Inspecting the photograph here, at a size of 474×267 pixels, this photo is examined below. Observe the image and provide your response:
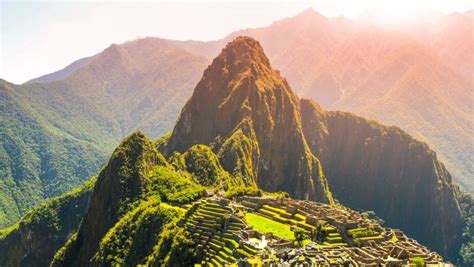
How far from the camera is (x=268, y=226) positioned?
94.9 metres

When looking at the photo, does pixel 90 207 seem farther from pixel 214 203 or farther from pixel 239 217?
pixel 239 217

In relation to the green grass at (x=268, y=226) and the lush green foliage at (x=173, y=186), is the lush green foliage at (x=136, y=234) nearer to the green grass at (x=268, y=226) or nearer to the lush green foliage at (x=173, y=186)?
the lush green foliage at (x=173, y=186)

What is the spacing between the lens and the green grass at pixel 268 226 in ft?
292

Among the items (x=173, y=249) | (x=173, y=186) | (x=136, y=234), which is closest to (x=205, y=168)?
Answer: (x=173, y=186)

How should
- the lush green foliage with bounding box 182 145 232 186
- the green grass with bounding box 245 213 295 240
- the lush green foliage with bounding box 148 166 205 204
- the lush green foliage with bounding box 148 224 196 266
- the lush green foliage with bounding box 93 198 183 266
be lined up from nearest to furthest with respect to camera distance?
the green grass with bounding box 245 213 295 240, the lush green foliage with bounding box 148 224 196 266, the lush green foliage with bounding box 93 198 183 266, the lush green foliage with bounding box 148 166 205 204, the lush green foliage with bounding box 182 145 232 186

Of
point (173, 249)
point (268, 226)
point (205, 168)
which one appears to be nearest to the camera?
point (173, 249)

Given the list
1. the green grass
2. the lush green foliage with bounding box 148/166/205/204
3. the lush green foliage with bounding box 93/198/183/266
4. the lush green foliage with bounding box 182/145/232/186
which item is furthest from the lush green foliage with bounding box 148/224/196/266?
the lush green foliage with bounding box 182/145/232/186

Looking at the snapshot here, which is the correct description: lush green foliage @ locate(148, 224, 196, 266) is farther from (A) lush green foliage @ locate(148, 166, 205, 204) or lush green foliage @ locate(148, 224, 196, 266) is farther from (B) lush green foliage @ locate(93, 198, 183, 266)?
(A) lush green foliage @ locate(148, 166, 205, 204)

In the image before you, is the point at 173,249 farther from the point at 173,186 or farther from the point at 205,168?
the point at 205,168

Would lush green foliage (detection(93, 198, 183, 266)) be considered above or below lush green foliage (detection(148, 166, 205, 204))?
below

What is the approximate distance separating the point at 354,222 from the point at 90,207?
88742 mm

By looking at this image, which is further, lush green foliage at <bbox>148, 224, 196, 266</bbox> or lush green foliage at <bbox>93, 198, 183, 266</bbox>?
lush green foliage at <bbox>93, 198, 183, 266</bbox>

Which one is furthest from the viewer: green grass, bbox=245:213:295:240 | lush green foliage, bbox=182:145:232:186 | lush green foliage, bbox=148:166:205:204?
lush green foliage, bbox=182:145:232:186

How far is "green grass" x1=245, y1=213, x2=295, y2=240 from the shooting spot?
89.1 meters
